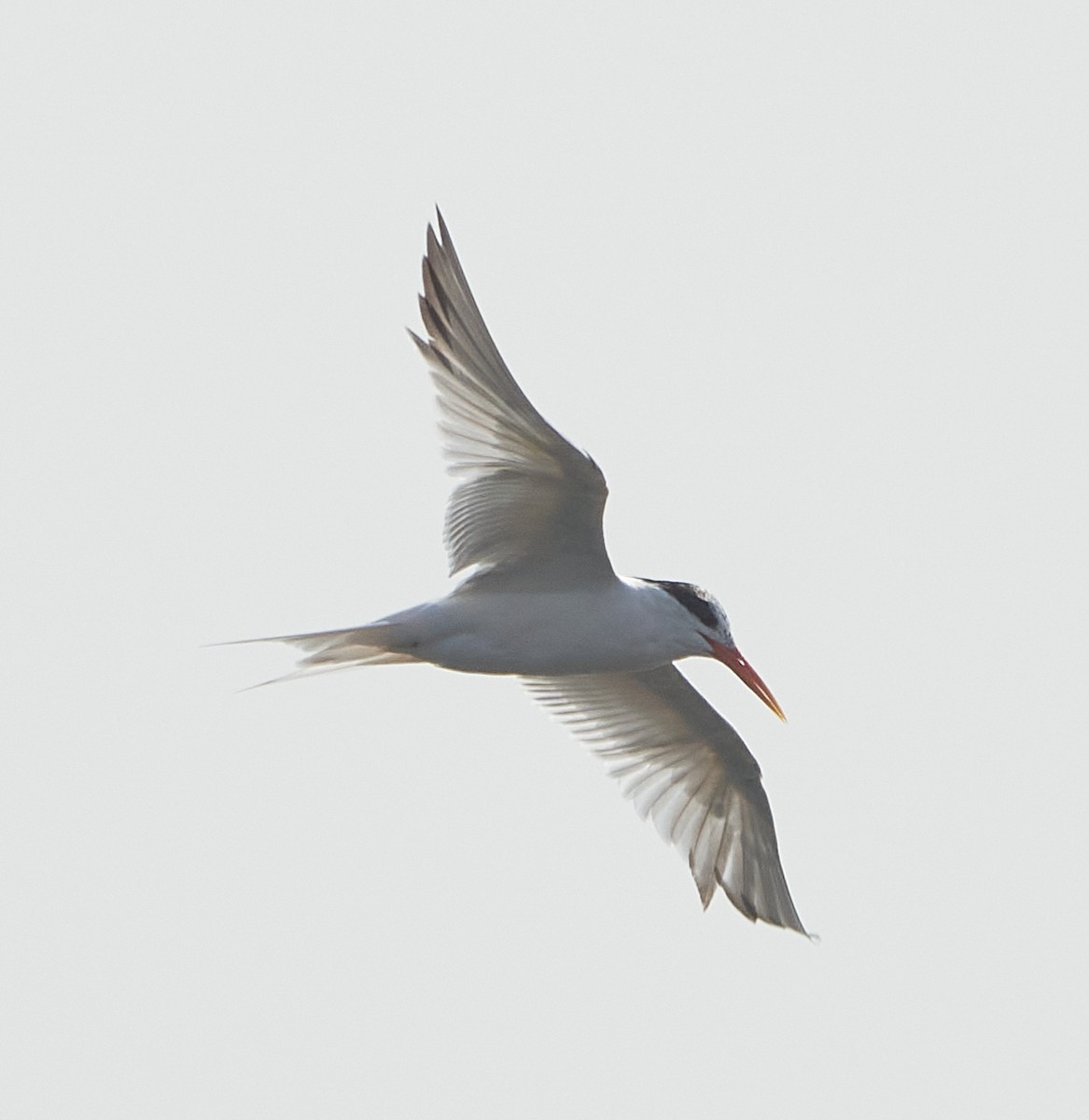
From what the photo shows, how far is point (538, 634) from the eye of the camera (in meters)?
7.97

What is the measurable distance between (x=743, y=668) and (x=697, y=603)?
0.44 meters

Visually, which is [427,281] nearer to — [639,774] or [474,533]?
[474,533]

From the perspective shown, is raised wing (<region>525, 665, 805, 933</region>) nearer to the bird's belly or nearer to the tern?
the tern

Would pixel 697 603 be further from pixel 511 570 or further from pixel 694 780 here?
pixel 694 780

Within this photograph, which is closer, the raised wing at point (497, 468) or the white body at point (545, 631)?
the raised wing at point (497, 468)

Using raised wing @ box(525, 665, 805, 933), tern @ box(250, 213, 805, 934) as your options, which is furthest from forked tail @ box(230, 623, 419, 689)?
raised wing @ box(525, 665, 805, 933)

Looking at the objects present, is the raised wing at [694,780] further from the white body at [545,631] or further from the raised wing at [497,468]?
the raised wing at [497,468]

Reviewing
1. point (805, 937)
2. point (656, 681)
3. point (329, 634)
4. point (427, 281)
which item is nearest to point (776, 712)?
point (656, 681)

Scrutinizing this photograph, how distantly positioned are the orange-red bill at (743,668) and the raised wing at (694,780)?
2.68 ft

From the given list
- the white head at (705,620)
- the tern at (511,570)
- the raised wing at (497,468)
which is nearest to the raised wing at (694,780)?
the tern at (511,570)

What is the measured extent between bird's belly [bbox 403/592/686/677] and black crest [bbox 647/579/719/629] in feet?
0.66

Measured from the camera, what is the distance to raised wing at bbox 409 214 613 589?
7.30 metres

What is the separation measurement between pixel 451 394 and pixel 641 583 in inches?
51.2

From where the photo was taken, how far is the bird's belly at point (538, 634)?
7.91 meters
